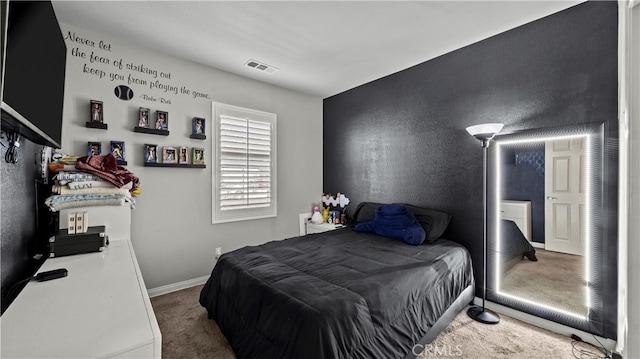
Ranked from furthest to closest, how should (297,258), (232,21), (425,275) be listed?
(232,21), (297,258), (425,275)

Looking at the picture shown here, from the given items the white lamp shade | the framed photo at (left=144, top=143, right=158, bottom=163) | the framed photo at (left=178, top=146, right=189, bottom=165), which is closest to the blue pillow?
the white lamp shade

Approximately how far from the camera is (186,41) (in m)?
2.66

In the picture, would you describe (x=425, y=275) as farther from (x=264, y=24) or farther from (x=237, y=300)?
(x=264, y=24)

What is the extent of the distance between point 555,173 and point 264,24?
2.80 meters

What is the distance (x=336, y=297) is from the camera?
4.89ft

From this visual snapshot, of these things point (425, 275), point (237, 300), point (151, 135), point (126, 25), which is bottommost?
point (237, 300)

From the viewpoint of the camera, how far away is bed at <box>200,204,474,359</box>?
138 centimetres

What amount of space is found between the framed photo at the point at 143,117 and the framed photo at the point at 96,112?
0.31 m

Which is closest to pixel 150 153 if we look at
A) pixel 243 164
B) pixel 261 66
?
pixel 243 164

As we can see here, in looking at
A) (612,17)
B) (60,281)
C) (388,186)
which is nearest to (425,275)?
(388,186)

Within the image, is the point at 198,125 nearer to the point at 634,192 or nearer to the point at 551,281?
the point at 634,192

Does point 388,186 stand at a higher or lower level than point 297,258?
higher

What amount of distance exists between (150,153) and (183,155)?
1.05 feet

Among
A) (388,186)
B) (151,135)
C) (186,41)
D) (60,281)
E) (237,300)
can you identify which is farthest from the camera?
(388,186)
